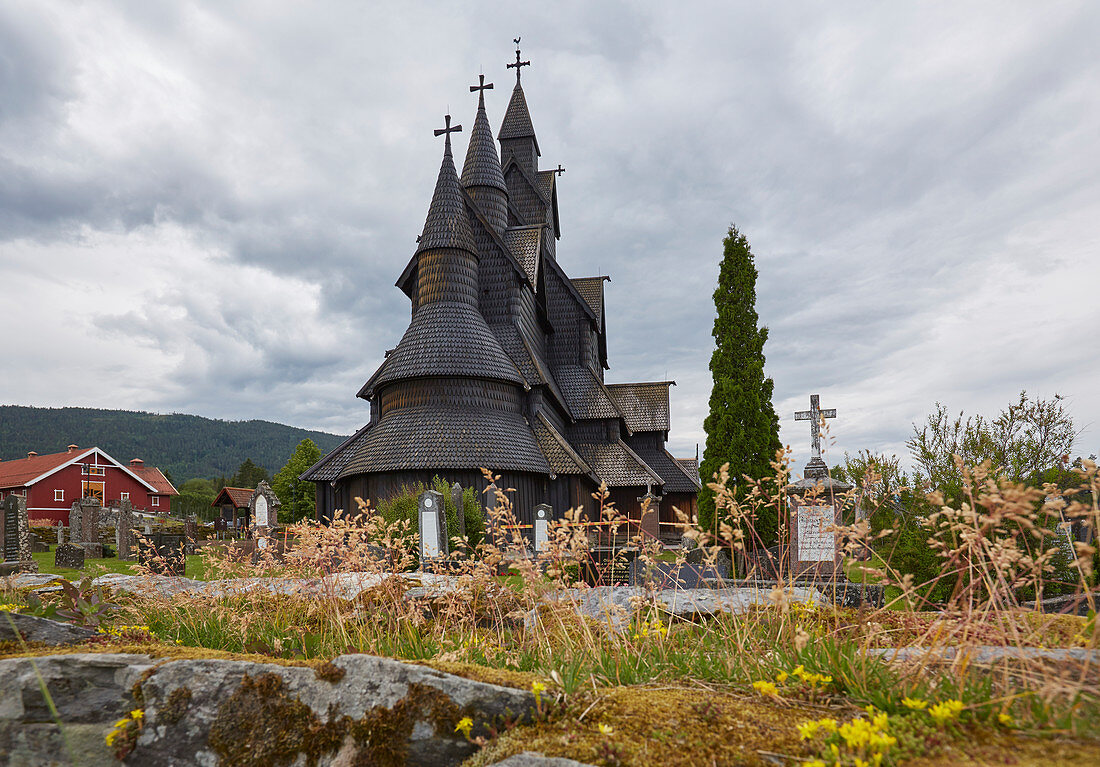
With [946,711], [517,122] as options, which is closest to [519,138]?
[517,122]

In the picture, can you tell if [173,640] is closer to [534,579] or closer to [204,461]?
[534,579]

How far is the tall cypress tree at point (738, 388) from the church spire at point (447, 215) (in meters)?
9.68

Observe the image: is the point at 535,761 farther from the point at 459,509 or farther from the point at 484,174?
the point at 484,174

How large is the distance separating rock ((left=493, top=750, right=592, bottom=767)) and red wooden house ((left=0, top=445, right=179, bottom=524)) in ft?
152

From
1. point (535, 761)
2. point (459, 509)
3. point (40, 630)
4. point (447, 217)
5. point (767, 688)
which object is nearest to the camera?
point (535, 761)

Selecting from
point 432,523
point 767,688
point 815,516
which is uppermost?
point 815,516

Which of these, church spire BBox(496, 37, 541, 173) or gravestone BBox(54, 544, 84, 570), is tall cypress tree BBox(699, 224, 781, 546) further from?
Result: church spire BBox(496, 37, 541, 173)

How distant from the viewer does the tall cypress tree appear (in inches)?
580

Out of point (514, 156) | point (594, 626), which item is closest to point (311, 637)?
point (594, 626)

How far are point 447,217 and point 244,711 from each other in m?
20.4

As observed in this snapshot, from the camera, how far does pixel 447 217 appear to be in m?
21.6

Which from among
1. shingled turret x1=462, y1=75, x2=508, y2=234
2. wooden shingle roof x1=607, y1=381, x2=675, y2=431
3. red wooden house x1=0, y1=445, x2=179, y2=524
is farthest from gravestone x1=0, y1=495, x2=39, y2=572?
red wooden house x1=0, y1=445, x2=179, y2=524

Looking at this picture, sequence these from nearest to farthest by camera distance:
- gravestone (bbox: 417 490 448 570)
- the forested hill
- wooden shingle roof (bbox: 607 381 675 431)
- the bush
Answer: gravestone (bbox: 417 490 448 570)
the bush
wooden shingle roof (bbox: 607 381 675 431)
the forested hill

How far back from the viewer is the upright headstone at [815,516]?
307 cm
